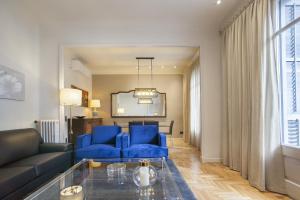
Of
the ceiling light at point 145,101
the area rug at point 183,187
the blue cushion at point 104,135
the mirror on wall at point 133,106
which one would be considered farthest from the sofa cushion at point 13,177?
the mirror on wall at point 133,106

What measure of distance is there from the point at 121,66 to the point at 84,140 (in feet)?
15.0

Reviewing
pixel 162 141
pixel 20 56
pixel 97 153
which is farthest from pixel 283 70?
pixel 20 56

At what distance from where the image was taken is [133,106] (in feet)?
31.6

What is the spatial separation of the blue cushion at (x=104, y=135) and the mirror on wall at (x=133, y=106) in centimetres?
462

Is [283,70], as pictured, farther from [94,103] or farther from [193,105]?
[94,103]

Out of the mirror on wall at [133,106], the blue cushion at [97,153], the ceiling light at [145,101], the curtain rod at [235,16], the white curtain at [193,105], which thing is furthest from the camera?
the mirror on wall at [133,106]

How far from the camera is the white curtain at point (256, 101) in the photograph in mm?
3119

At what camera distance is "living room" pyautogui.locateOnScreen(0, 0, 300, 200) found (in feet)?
9.29

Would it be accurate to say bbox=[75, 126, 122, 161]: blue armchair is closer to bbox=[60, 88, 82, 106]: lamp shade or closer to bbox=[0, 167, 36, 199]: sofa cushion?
bbox=[60, 88, 82, 106]: lamp shade

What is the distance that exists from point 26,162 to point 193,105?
5544mm

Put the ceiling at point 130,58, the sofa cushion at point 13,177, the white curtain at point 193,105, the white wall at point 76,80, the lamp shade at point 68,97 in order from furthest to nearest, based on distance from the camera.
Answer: the white curtain at point 193,105
the ceiling at point 130,58
the white wall at point 76,80
the lamp shade at point 68,97
the sofa cushion at point 13,177

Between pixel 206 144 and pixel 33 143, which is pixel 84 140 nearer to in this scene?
pixel 33 143

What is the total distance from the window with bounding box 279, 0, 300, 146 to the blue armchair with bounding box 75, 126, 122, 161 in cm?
274

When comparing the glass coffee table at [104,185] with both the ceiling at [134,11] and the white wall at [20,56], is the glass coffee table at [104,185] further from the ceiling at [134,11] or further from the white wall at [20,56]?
the ceiling at [134,11]
